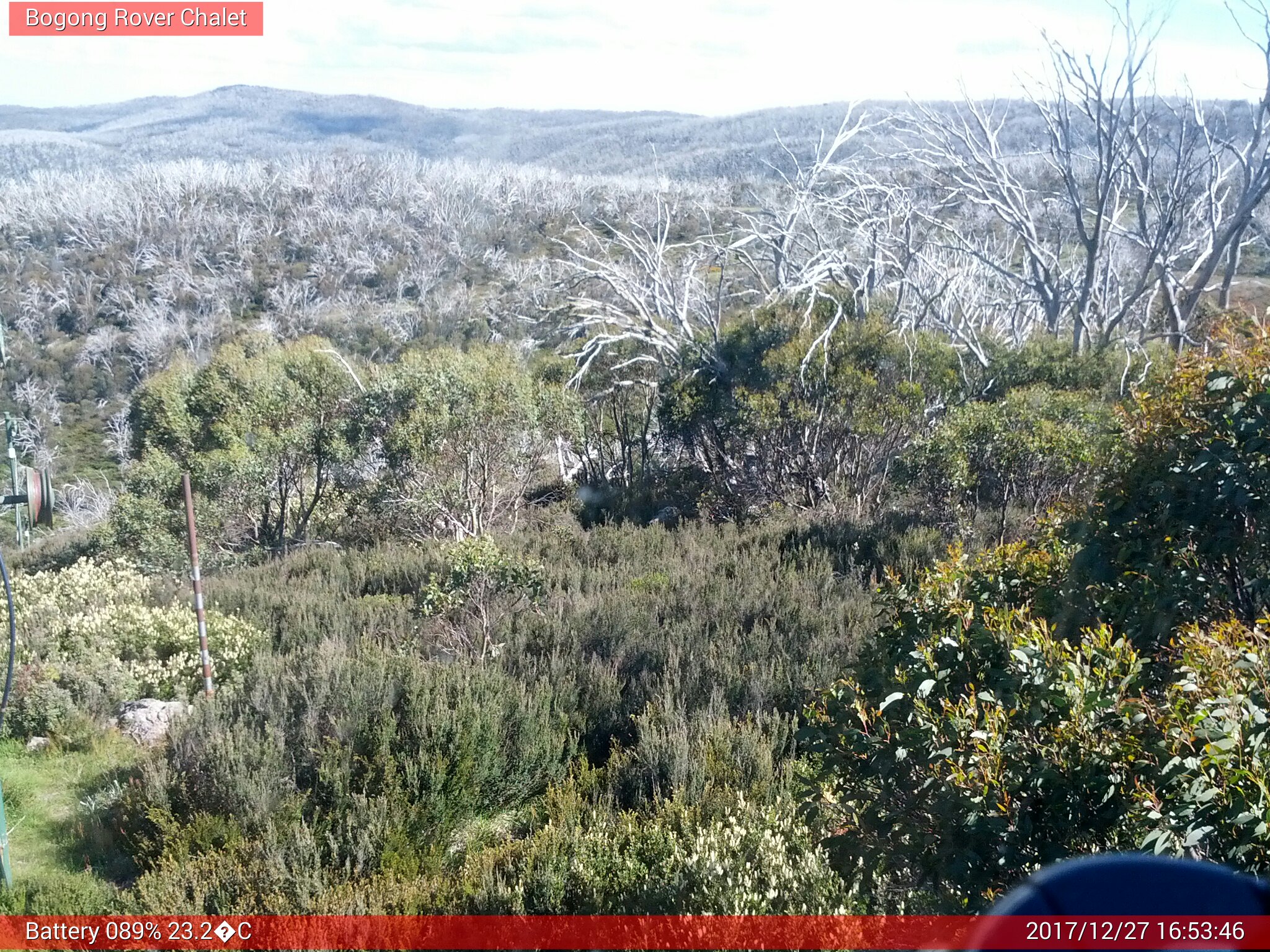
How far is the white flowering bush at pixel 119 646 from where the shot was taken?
7160mm

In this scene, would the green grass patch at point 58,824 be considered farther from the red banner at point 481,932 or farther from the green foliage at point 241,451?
the green foliage at point 241,451

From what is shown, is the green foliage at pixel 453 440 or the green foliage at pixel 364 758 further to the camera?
the green foliage at pixel 453 440

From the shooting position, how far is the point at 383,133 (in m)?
91.2

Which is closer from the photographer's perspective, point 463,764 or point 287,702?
point 463,764

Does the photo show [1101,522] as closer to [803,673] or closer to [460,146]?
[803,673]

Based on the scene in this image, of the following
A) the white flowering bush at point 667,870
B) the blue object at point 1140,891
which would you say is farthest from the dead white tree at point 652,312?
the blue object at point 1140,891

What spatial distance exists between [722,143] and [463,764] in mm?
74640

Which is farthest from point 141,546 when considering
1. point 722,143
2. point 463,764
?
point 722,143

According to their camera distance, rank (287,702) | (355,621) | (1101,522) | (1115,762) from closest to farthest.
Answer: (1115,762) < (1101,522) < (287,702) < (355,621)

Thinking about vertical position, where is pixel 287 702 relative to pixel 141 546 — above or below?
above

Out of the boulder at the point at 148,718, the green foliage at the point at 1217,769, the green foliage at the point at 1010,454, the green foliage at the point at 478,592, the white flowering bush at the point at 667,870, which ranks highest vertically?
the green foliage at the point at 1217,769

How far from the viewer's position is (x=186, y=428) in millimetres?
14133

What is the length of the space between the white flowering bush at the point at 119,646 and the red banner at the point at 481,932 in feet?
10.7

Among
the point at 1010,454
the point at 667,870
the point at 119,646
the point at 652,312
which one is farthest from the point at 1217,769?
the point at 652,312
